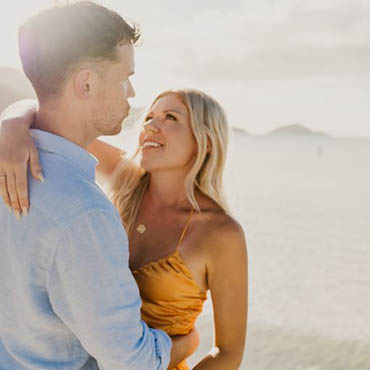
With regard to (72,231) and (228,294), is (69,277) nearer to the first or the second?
(72,231)

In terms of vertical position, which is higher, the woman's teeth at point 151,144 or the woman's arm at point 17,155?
the woman's arm at point 17,155

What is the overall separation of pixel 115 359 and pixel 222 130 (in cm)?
147

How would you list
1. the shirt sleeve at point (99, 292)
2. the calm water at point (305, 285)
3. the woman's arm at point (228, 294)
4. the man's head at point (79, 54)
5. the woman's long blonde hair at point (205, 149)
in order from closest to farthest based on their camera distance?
the shirt sleeve at point (99, 292) < the man's head at point (79, 54) < the woman's arm at point (228, 294) < the woman's long blonde hair at point (205, 149) < the calm water at point (305, 285)

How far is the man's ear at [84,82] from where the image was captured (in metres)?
1.43

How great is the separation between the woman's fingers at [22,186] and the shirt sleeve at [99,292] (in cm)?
15

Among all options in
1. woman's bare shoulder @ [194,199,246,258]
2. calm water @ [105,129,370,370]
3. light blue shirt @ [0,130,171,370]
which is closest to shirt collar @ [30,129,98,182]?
light blue shirt @ [0,130,171,370]

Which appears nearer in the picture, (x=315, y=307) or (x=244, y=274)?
(x=244, y=274)

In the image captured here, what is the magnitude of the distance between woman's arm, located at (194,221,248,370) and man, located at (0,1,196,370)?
2.24ft

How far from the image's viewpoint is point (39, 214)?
1312mm

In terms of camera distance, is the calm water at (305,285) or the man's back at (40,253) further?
the calm water at (305,285)

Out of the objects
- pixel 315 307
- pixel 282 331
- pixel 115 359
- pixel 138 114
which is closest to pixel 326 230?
pixel 315 307

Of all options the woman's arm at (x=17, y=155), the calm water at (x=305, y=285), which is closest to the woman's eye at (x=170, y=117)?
the calm water at (x=305, y=285)

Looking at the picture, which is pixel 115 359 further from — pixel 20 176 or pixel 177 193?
pixel 177 193

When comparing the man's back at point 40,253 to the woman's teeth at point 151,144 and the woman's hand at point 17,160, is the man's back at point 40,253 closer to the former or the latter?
the woman's hand at point 17,160
